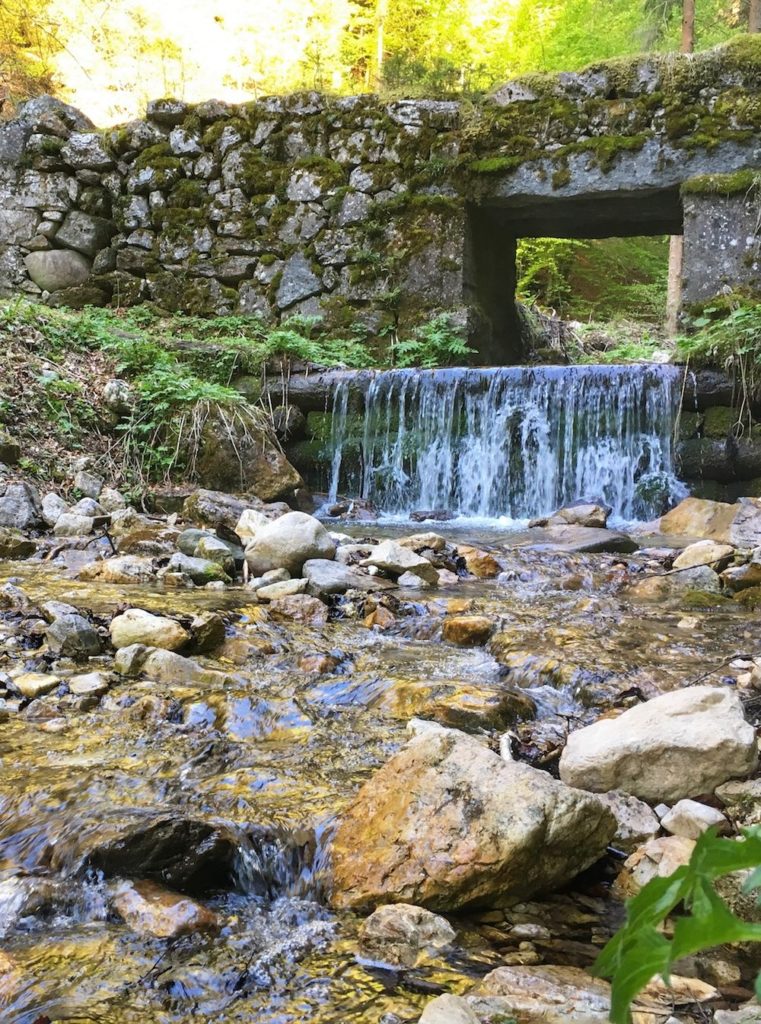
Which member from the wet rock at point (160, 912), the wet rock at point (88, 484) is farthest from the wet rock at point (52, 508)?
the wet rock at point (160, 912)

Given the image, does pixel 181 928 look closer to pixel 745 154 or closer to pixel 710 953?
pixel 710 953

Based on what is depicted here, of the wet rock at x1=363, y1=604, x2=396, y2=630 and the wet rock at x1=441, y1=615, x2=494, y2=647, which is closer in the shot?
the wet rock at x1=441, y1=615, x2=494, y2=647

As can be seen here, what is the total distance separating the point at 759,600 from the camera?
381 centimetres

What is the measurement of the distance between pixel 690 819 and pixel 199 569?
3.17 metres

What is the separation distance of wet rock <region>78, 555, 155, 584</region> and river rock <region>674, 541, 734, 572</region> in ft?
9.77

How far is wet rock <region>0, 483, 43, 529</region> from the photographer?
545 centimetres

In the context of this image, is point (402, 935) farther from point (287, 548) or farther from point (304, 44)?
point (304, 44)

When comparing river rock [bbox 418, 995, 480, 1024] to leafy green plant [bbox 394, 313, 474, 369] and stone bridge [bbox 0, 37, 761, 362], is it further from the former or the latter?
stone bridge [bbox 0, 37, 761, 362]

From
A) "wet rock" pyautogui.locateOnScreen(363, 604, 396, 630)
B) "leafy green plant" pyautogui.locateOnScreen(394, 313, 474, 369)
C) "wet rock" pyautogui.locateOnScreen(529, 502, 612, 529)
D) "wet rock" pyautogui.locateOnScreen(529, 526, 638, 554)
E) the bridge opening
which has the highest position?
the bridge opening

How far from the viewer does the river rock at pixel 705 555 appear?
14.2 ft

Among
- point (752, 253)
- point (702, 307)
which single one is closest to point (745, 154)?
point (752, 253)

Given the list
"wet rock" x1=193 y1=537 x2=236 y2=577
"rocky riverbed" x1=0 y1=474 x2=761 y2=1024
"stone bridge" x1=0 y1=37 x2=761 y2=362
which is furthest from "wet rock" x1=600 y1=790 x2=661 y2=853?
"stone bridge" x1=0 y1=37 x2=761 y2=362

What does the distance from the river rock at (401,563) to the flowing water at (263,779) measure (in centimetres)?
62

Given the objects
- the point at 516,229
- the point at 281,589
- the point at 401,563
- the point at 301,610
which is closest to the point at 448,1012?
the point at 301,610
